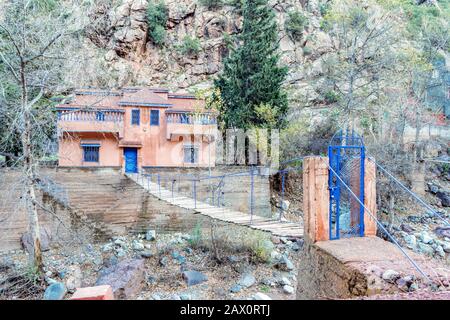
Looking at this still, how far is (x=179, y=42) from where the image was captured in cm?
2306

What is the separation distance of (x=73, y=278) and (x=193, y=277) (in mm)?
2949

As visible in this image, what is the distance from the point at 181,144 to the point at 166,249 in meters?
5.40

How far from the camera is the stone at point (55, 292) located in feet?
20.3

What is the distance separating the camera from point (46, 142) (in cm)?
656

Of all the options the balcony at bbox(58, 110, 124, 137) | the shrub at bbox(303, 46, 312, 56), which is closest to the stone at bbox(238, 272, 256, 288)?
the balcony at bbox(58, 110, 124, 137)

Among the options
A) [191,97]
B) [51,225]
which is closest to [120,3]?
[191,97]

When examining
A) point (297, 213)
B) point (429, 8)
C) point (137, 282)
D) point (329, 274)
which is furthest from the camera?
point (429, 8)

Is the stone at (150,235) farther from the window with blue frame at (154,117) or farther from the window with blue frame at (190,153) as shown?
the window with blue frame at (154,117)

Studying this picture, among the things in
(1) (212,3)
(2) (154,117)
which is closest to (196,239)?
(2) (154,117)

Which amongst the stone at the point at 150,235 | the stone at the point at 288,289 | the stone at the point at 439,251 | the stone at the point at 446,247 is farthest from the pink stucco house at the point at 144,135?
the stone at the point at 446,247

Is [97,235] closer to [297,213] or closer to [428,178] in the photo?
[297,213]

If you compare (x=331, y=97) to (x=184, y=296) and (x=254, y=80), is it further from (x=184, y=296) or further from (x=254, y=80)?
(x=184, y=296)

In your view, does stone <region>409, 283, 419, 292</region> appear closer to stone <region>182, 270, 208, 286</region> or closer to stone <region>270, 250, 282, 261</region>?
stone <region>182, 270, 208, 286</region>
